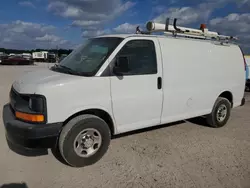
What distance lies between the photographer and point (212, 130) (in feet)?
17.8

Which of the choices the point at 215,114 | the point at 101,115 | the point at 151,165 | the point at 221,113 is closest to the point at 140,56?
the point at 101,115


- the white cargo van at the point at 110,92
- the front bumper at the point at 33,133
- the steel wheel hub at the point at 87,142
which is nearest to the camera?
the front bumper at the point at 33,133

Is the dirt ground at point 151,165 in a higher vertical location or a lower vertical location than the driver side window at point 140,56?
lower

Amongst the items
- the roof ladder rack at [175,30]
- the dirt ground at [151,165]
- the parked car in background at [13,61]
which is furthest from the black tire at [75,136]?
the parked car in background at [13,61]

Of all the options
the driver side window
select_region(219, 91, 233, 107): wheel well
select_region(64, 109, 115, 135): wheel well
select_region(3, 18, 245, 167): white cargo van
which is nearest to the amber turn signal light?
select_region(3, 18, 245, 167): white cargo van

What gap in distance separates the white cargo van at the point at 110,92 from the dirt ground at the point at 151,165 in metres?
0.37

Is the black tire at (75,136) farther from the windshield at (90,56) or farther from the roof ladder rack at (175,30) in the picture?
the roof ladder rack at (175,30)

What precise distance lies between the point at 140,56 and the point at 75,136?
6.00ft

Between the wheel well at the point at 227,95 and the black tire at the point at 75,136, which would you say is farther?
the wheel well at the point at 227,95

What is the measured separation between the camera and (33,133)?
120 inches

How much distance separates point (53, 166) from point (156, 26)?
11.8 ft

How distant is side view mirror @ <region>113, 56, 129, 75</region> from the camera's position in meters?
3.53

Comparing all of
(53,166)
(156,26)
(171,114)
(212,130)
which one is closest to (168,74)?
(171,114)

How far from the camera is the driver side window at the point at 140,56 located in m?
3.86
